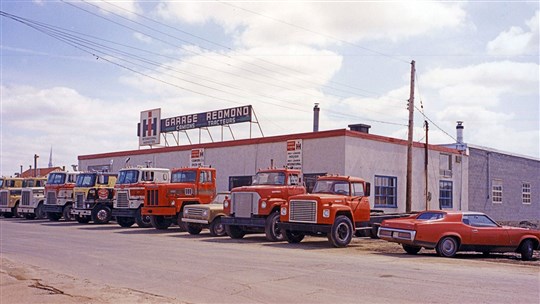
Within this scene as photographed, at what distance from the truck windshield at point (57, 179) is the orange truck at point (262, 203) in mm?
14781

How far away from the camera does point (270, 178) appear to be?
22.7m

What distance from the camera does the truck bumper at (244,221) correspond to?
21.4 meters

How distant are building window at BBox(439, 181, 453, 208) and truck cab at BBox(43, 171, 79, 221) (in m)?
20.6

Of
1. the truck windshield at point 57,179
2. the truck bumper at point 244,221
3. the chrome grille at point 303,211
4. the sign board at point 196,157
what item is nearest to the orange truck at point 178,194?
the truck bumper at point 244,221

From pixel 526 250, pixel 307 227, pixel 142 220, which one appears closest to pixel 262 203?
pixel 307 227

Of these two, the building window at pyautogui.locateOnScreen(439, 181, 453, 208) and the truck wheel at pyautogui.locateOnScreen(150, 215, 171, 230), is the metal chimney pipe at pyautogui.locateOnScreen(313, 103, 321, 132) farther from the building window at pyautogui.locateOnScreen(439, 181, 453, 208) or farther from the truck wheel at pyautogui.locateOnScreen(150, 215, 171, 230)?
the truck wheel at pyautogui.locateOnScreen(150, 215, 171, 230)

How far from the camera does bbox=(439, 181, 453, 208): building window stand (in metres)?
35.1

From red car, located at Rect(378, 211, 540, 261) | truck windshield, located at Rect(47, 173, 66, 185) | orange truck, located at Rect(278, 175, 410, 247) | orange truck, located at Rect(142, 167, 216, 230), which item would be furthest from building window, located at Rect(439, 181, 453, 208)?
truck windshield, located at Rect(47, 173, 66, 185)

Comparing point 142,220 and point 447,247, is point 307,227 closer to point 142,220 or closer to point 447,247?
point 447,247

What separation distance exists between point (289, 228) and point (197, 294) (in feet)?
32.7

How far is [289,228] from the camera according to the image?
20047mm

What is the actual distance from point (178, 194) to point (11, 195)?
18.1 m

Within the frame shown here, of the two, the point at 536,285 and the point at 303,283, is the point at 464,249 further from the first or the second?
the point at 303,283

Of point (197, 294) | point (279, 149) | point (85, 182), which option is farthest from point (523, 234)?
point (85, 182)
